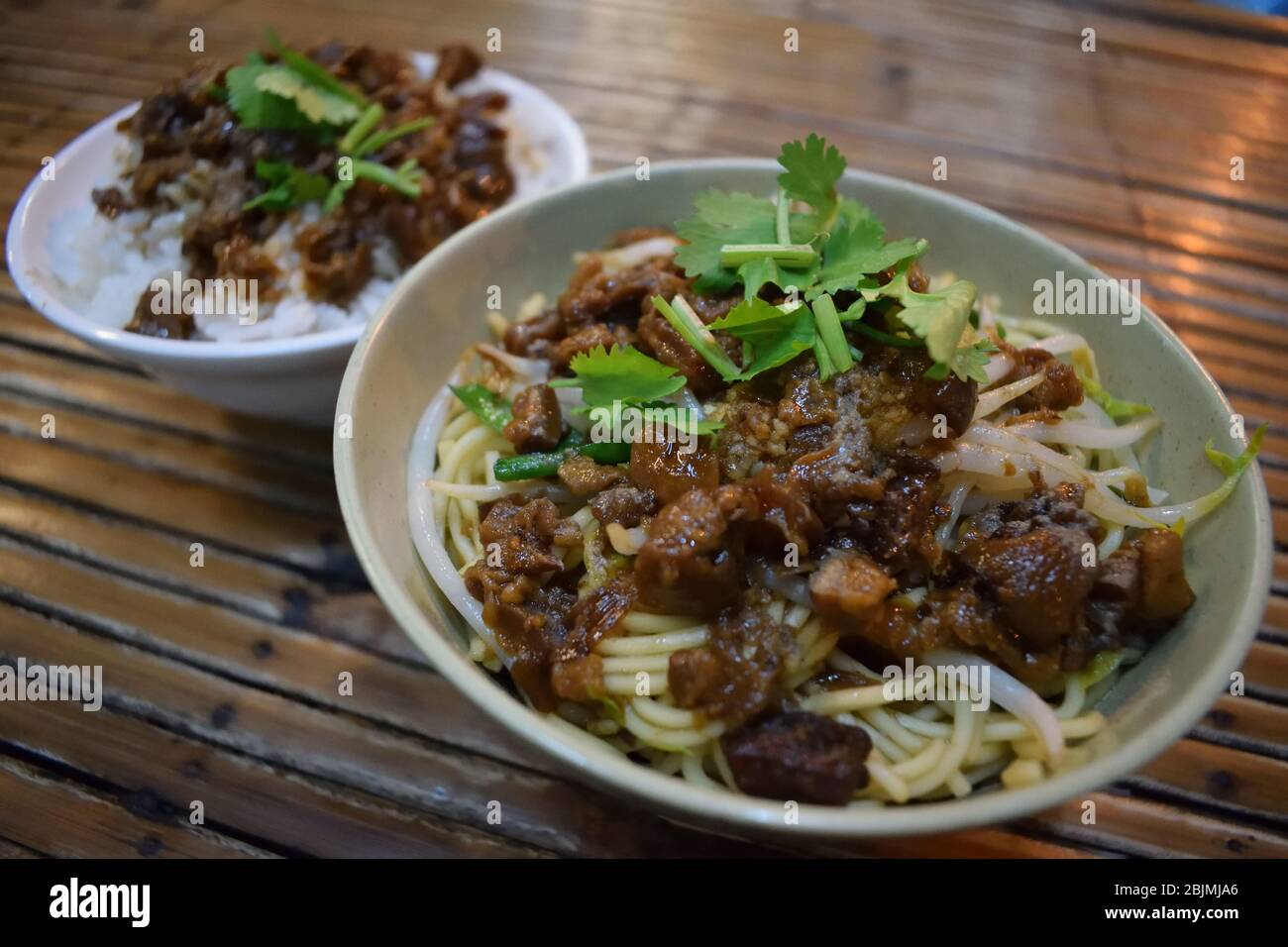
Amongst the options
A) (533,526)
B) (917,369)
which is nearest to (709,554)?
(533,526)

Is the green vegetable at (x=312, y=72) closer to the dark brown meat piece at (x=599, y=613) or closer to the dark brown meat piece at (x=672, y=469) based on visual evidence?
the dark brown meat piece at (x=672, y=469)

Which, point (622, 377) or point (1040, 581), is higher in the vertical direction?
point (622, 377)

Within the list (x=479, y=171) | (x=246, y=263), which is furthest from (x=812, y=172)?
(x=246, y=263)

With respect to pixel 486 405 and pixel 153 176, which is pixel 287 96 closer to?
pixel 153 176
